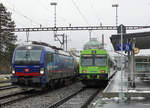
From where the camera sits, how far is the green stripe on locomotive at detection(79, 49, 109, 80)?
19.9 m

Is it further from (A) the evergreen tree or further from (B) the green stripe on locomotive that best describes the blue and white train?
(A) the evergreen tree

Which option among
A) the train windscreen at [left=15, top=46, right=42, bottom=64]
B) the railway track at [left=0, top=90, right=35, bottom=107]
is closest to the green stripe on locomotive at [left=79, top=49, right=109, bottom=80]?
the railway track at [left=0, top=90, right=35, bottom=107]

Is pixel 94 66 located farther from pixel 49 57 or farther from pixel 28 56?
pixel 28 56

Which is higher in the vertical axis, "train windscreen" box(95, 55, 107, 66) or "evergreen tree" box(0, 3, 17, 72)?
"evergreen tree" box(0, 3, 17, 72)

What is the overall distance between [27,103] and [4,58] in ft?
128

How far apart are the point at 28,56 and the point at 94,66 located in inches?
234

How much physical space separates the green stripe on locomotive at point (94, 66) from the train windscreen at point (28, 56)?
5091 millimetres

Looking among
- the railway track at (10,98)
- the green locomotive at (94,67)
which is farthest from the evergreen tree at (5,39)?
the railway track at (10,98)

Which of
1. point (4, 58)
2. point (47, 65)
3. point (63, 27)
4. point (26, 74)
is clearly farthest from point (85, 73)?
point (4, 58)

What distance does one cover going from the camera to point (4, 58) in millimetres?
50031

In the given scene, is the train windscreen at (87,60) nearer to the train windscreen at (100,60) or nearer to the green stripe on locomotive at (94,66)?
the green stripe on locomotive at (94,66)

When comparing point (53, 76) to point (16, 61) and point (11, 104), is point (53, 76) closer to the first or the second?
point (16, 61)

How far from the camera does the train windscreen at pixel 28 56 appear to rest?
632 inches

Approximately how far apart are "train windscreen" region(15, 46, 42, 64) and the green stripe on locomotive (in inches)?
200
